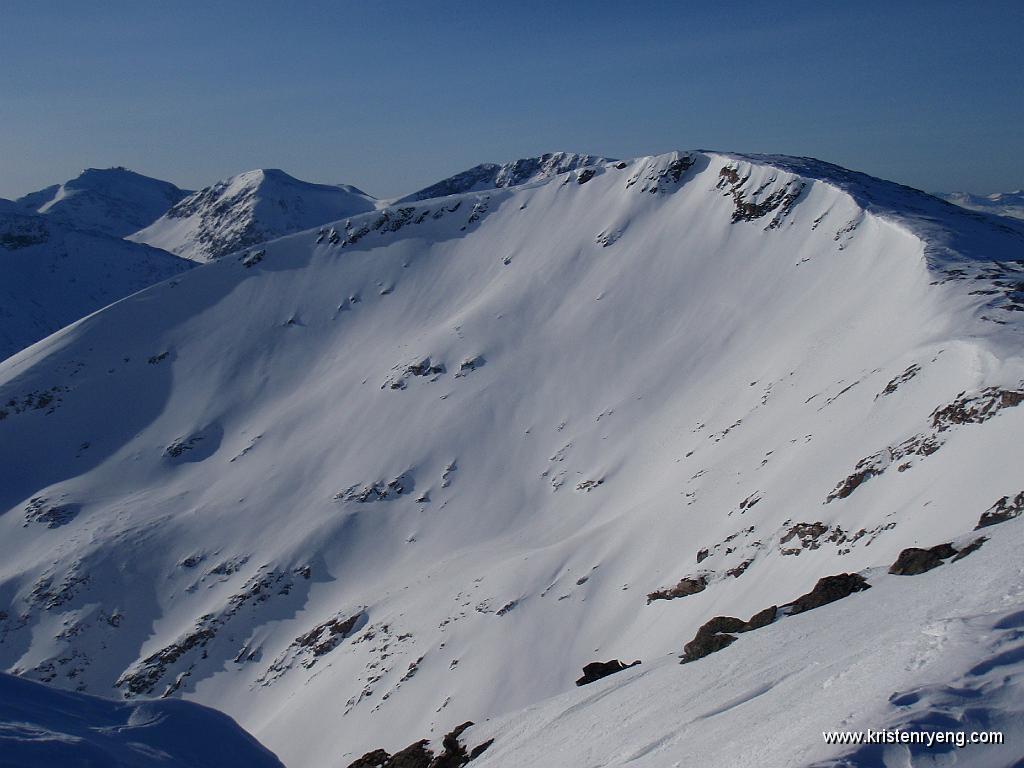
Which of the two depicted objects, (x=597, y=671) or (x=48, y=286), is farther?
(x=48, y=286)

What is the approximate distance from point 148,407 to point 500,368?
135ft

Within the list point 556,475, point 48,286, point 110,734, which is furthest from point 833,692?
point 48,286

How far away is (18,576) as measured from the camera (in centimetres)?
6469

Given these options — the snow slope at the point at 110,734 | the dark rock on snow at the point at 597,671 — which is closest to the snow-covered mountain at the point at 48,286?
the snow slope at the point at 110,734

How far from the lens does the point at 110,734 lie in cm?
1406

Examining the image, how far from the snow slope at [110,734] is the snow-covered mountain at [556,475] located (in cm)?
513

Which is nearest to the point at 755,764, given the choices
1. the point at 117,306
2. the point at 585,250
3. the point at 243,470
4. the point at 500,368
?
the point at 500,368

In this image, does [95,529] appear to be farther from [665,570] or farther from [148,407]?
[665,570]

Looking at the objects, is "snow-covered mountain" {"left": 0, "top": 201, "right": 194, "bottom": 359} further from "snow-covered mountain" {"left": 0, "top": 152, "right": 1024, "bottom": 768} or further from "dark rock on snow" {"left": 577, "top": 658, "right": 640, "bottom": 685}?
"dark rock on snow" {"left": 577, "top": 658, "right": 640, "bottom": 685}

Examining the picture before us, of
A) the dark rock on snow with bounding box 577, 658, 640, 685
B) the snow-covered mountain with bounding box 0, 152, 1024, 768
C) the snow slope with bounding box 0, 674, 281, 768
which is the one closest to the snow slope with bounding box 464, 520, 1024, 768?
the snow-covered mountain with bounding box 0, 152, 1024, 768

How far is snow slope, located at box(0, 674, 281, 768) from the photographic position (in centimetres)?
1190

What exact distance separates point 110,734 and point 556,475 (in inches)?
1771

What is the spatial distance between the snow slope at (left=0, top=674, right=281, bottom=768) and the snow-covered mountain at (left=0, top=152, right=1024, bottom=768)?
202 inches

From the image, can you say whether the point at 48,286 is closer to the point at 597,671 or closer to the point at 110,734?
the point at 110,734
